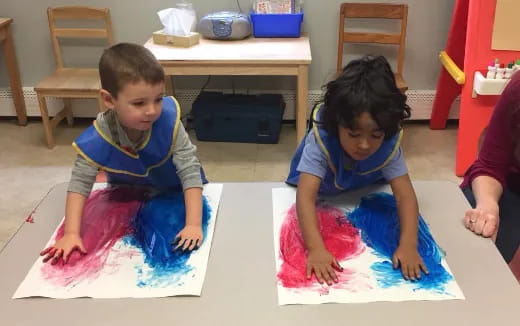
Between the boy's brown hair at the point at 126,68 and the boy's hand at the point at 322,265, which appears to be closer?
the boy's hand at the point at 322,265

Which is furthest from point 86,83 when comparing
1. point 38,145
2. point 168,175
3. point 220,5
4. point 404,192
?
point 404,192

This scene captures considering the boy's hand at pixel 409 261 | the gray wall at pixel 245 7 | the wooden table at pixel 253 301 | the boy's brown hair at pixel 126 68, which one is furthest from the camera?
the gray wall at pixel 245 7

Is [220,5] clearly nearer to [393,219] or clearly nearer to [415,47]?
[415,47]

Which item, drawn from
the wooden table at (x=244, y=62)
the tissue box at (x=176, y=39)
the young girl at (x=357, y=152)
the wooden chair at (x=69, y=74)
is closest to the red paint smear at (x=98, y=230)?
the young girl at (x=357, y=152)

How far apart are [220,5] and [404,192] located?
2.08m

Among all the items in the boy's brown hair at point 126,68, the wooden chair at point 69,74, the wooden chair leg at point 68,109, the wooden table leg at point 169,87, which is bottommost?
the wooden chair leg at point 68,109

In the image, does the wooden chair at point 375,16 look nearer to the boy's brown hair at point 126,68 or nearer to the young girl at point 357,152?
the young girl at point 357,152

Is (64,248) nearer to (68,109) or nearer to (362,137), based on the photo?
(362,137)

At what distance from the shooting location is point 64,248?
1.10 m

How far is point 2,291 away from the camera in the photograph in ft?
3.30

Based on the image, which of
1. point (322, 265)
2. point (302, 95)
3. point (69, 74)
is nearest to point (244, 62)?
point (302, 95)

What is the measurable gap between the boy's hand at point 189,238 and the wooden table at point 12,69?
2344mm

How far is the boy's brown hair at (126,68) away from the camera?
1.12 m

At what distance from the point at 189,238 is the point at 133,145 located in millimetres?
279
